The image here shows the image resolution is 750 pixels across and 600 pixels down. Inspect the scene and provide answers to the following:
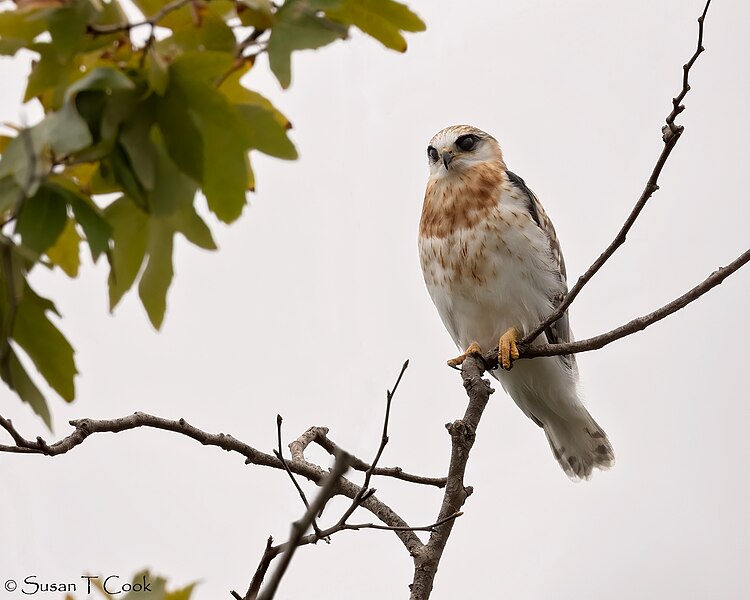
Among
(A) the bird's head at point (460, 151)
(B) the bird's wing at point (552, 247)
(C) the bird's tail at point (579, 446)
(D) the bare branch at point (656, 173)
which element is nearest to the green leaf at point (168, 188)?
(D) the bare branch at point (656, 173)

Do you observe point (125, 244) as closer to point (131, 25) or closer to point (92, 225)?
point (92, 225)

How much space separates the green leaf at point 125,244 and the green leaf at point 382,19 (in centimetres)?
32

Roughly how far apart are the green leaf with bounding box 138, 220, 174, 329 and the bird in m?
2.95

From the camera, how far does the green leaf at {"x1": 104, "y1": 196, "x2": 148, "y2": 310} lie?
1048mm

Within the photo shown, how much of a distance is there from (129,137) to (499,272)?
3511mm

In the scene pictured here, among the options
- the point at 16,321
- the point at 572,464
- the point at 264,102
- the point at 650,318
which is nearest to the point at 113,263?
the point at 16,321

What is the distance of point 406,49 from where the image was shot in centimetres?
121

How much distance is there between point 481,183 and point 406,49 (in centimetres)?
344

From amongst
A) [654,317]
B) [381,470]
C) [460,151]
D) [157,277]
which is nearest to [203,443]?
[381,470]

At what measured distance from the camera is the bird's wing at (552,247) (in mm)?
4527

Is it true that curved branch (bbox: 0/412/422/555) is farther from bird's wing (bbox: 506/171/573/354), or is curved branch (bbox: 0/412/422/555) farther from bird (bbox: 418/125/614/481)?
bird's wing (bbox: 506/171/573/354)

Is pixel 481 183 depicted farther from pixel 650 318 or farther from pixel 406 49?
pixel 406 49

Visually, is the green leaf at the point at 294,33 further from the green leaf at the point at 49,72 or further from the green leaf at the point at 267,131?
the green leaf at the point at 49,72

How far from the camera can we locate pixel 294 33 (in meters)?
1.05
